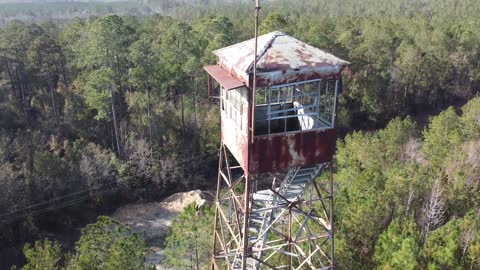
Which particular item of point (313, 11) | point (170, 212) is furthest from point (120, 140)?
point (313, 11)

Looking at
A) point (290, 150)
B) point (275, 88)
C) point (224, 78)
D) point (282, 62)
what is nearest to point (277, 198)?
point (290, 150)

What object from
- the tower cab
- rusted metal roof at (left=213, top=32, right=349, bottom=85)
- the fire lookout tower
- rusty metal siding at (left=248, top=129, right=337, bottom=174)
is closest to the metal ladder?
the fire lookout tower

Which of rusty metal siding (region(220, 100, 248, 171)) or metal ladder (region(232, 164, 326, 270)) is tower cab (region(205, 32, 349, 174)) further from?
metal ladder (region(232, 164, 326, 270))

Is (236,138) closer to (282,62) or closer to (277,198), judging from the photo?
(277,198)

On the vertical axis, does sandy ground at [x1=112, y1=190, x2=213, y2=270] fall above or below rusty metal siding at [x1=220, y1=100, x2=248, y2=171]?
below

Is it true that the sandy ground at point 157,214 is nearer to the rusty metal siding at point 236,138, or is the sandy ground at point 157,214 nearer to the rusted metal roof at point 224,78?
the rusty metal siding at point 236,138

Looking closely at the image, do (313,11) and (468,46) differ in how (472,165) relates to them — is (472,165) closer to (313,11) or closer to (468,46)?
(468,46)

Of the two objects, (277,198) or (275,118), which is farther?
(277,198)
